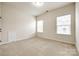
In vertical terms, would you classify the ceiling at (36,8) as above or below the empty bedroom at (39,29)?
above

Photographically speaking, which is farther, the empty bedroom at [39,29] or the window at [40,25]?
the window at [40,25]

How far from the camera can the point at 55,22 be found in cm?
168

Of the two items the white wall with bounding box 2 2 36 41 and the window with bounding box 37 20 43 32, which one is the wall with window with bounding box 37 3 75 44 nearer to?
the window with bounding box 37 20 43 32

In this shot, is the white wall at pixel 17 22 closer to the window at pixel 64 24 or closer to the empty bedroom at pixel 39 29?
the empty bedroom at pixel 39 29

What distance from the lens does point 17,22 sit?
5.28ft

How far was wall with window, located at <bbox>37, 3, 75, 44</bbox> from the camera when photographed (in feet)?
5.04

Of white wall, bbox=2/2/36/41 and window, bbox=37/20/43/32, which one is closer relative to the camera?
white wall, bbox=2/2/36/41

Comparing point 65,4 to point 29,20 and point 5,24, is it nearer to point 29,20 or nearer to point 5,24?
point 29,20

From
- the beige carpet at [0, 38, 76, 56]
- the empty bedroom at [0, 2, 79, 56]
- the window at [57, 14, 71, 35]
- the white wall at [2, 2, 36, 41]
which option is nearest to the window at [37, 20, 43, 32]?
the empty bedroom at [0, 2, 79, 56]

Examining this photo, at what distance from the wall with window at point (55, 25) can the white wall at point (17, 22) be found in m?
0.21

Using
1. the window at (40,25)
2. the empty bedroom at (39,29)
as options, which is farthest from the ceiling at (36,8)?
the window at (40,25)

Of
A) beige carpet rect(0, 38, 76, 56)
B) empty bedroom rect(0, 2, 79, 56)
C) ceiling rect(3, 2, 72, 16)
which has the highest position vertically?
ceiling rect(3, 2, 72, 16)

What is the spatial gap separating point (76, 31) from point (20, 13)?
1180 millimetres

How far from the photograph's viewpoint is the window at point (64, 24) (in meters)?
1.55
